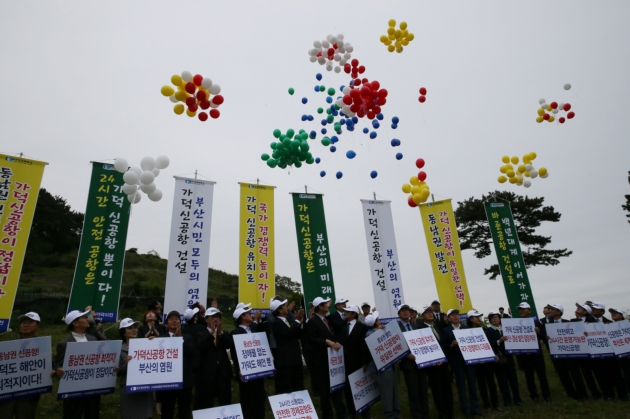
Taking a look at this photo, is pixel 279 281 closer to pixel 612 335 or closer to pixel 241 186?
pixel 241 186

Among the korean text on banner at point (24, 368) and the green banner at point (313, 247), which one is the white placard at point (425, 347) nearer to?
the green banner at point (313, 247)

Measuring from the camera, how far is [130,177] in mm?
8633

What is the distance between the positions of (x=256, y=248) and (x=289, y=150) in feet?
8.29

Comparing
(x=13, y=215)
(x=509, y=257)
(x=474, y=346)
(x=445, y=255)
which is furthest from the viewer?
(x=509, y=257)

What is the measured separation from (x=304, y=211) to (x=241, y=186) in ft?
5.94

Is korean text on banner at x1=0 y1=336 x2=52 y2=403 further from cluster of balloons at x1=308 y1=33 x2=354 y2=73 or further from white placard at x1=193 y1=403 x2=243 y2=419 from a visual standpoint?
cluster of balloons at x1=308 y1=33 x2=354 y2=73

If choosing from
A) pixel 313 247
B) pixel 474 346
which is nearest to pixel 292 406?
pixel 474 346

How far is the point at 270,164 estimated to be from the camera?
11180 mm

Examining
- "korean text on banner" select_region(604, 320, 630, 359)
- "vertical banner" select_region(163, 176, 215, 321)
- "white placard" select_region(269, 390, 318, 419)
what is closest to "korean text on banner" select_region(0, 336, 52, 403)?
"white placard" select_region(269, 390, 318, 419)

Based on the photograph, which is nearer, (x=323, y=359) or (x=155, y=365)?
(x=155, y=365)

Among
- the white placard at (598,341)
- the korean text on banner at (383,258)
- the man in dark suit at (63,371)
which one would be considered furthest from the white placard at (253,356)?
the white placard at (598,341)

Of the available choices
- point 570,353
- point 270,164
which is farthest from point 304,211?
point 570,353

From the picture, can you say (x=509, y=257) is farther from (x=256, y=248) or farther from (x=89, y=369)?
(x=89, y=369)

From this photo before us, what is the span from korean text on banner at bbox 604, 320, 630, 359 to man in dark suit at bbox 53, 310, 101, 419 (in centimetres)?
850
